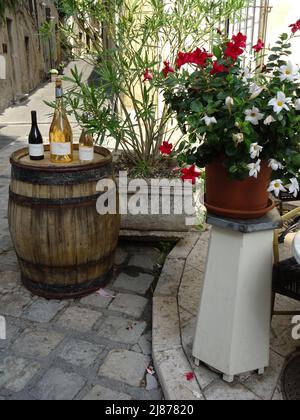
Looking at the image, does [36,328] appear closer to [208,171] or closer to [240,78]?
[208,171]

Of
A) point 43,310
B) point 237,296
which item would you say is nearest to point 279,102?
point 237,296

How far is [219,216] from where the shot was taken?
186 cm

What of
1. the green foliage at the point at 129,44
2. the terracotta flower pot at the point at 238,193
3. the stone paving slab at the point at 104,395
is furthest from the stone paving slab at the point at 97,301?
the terracotta flower pot at the point at 238,193

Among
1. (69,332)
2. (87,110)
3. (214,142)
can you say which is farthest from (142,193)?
(214,142)

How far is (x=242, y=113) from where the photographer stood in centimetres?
162

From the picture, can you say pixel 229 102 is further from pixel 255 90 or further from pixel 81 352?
pixel 81 352

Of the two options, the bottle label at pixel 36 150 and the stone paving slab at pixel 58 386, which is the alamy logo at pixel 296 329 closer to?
the stone paving slab at pixel 58 386

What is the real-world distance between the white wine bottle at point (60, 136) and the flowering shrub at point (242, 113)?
1.07m

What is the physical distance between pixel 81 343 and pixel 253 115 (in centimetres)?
165

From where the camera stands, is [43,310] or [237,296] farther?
[43,310]

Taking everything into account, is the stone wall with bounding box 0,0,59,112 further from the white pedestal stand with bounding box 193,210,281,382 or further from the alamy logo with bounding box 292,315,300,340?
the white pedestal stand with bounding box 193,210,281,382

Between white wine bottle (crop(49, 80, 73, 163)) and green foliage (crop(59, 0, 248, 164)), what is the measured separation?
22cm

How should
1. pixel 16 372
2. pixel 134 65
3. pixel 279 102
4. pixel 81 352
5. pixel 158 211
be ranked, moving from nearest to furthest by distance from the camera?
pixel 279 102 < pixel 16 372 < pixel 81 352 < pixel 158 211 < pixel 134 65

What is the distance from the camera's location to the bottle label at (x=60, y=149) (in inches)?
103
